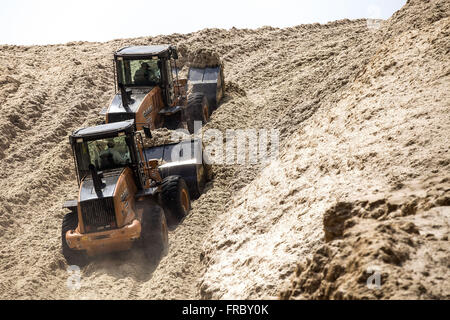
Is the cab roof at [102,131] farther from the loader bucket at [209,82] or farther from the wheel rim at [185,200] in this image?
the loader bucket at [209,82]

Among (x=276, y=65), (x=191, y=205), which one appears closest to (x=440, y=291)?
(x=191, y=205)

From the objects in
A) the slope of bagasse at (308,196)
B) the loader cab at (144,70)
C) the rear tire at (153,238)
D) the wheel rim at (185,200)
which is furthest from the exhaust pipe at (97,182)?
the loader cab at (144,70)

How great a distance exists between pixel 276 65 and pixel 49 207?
9.74 meters

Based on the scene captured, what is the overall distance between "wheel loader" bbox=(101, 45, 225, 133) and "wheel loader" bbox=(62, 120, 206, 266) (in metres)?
3.06

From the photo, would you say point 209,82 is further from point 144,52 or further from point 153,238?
point 153,238

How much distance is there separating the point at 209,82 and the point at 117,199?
7764 mm

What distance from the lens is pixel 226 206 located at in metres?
10.5

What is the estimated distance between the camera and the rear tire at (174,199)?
10.5 meters

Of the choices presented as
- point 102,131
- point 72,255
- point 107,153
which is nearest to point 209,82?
point 107,153

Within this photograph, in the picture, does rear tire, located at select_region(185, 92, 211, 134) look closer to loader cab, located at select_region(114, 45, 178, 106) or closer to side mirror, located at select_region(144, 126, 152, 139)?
loader cab, located at select_region(114, 45, 178, 106)

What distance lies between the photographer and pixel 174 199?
10438 millimetres

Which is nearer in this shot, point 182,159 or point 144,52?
point 182,159

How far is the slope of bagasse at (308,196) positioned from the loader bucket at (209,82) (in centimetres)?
48

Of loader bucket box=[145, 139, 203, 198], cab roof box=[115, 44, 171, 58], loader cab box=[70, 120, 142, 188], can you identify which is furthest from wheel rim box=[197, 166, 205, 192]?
cab roof box=[115, 44, 171, 58]
